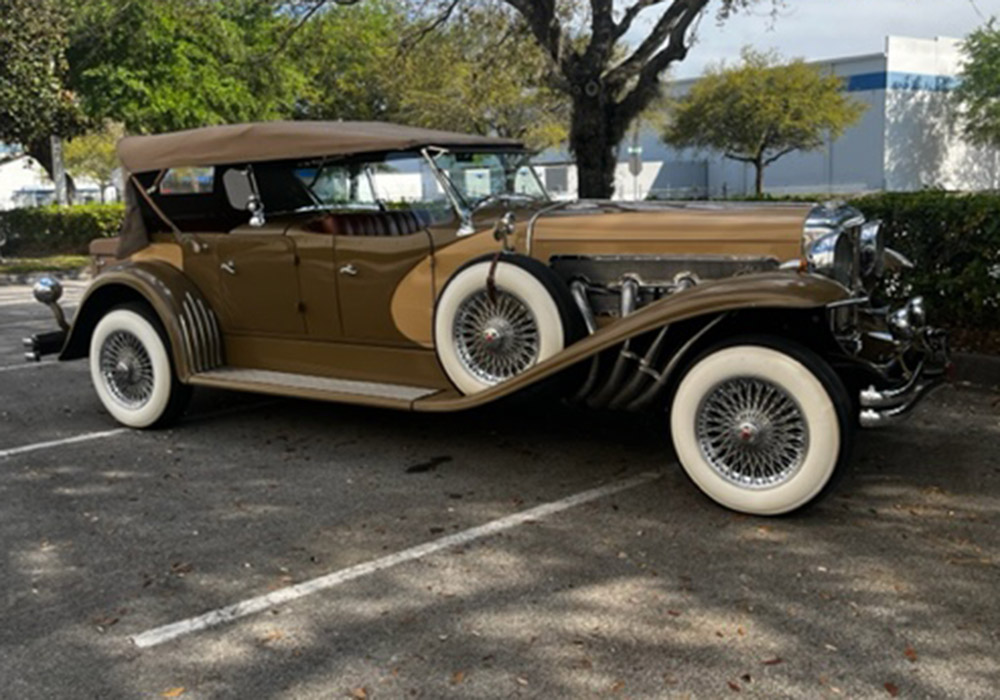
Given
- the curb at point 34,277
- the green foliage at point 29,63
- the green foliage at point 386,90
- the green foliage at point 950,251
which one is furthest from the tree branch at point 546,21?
the green foliage at point 386,90

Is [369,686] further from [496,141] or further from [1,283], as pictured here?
[1,283]

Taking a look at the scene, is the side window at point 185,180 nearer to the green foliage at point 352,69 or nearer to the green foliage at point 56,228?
the green foliage at point 56,228

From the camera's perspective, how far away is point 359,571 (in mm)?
3920

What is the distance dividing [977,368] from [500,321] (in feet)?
13.0

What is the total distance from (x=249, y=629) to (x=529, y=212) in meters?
2.93

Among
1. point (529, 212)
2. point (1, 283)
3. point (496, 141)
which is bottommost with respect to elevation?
point (1, 283)

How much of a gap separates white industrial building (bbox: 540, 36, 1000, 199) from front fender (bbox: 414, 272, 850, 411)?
41.0 metres

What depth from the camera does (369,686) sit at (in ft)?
9.93

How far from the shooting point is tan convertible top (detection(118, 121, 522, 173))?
18.0 ft

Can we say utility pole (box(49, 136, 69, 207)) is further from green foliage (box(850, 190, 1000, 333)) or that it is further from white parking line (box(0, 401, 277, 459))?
green foliage (box(850, 190, 1000, 333))

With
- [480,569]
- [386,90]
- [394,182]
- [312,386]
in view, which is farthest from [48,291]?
[386,90]

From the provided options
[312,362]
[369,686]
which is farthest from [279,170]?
[369,686]

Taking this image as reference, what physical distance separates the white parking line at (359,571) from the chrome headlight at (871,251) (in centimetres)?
165

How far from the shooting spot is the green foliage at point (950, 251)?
7.13 metres
